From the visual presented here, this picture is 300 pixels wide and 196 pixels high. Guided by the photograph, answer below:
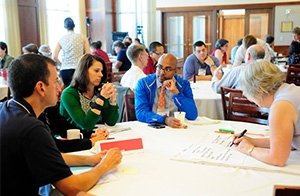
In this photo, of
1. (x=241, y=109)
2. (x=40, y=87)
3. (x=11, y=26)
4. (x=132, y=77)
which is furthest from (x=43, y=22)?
(x=40, y=87)

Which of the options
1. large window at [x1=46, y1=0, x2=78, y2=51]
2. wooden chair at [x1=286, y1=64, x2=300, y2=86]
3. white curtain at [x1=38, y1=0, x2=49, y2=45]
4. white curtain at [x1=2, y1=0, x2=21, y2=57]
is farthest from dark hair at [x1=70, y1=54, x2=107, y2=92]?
large window at [x1=46, y1=0, x2=78, y2=51]

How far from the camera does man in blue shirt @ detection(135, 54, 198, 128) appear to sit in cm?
281

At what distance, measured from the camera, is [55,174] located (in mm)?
1393

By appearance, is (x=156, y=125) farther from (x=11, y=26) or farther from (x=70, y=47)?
(x=11, y=26)

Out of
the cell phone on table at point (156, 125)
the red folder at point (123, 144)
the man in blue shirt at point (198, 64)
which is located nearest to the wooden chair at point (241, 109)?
the cell phone on table at point (156, 125)

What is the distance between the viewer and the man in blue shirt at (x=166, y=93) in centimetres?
281

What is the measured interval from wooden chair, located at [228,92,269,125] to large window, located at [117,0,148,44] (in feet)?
28.9

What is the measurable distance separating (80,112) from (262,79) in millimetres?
1379

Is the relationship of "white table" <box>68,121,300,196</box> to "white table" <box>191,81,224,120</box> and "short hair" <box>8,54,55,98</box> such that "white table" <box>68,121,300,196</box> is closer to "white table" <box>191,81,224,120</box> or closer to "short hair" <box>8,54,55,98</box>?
"short hair" <box>8,54,55,98</box>

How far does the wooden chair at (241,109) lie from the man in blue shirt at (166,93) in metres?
0.46

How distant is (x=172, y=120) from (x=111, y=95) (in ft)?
1.67

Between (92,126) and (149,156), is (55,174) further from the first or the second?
(92,126)

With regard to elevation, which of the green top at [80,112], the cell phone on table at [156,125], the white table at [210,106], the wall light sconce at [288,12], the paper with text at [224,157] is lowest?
the white table at [210,106]

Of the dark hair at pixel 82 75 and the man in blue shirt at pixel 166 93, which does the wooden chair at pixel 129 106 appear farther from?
the dark hair at pixel 82 75
